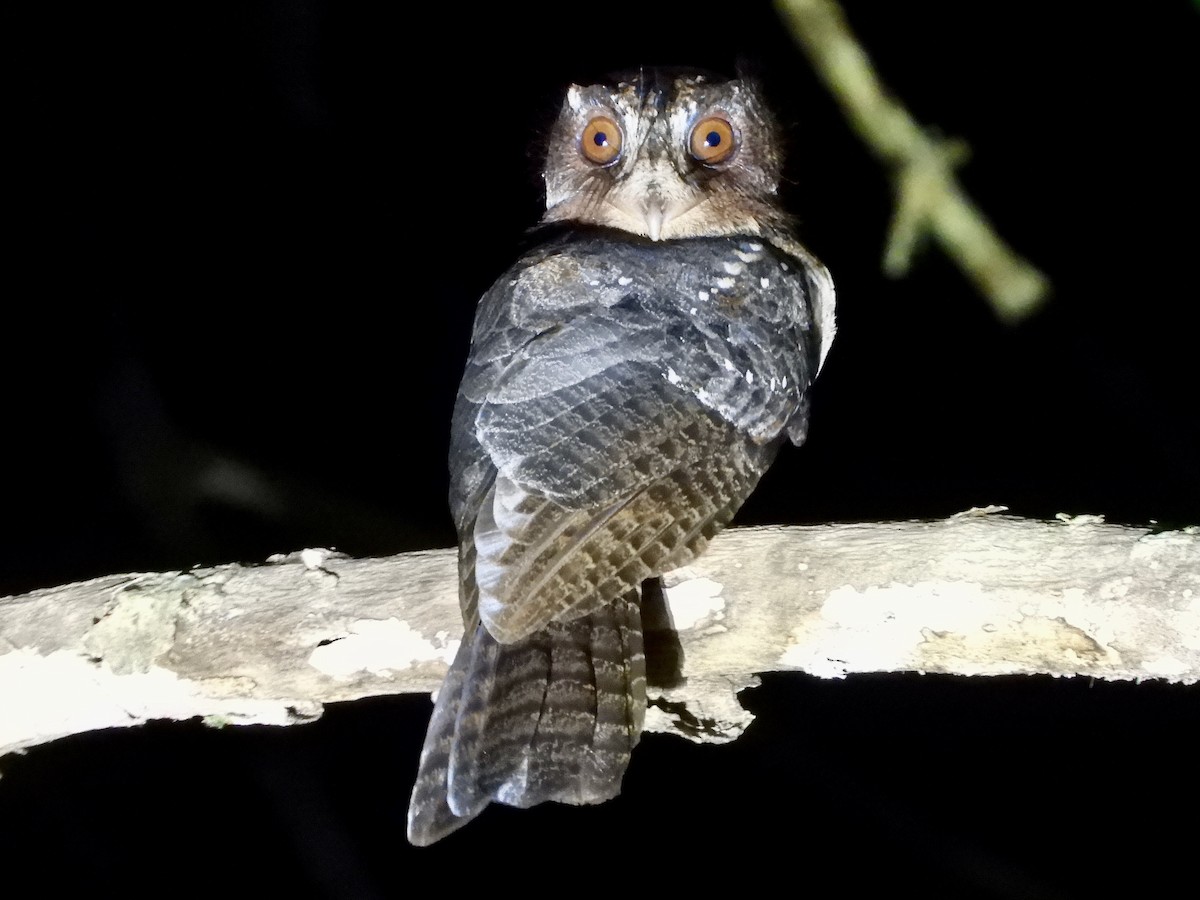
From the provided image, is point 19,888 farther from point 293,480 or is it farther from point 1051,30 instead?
point 1051,30

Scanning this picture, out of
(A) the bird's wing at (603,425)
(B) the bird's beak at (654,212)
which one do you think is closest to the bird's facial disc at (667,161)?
(B) the bird's beak at (654,212)

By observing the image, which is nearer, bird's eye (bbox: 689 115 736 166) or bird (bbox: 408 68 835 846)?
bird (bbox: 408 68 835 846)

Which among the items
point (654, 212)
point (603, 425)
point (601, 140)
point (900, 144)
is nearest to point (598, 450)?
point (603, 425)

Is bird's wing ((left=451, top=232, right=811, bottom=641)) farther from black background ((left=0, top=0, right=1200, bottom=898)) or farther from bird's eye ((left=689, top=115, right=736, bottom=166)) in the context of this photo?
black background ((left=0, top=0, right=1200, bottom=898))

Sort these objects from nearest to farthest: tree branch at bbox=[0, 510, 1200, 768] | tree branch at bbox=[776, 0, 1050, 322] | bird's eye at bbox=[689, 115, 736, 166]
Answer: tree branch at bbox=[0, 510, 1200, 768] < bird's eye at bbox=[689, 115, 736, 166] < tree branch at bbox=[776, 0, 1050, 322]

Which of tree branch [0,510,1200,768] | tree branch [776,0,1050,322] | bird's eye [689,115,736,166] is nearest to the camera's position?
tree branch [0,510,1200,768]

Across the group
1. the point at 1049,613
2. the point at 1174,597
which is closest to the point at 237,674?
the point at 1049,613

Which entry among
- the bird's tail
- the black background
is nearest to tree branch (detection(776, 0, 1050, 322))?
the black background

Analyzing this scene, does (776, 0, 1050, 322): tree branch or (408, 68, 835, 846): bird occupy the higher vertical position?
(776, 0, 1050, 322): tree branch
